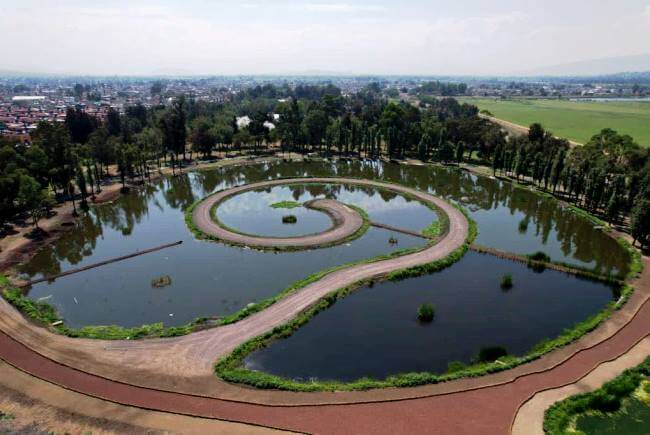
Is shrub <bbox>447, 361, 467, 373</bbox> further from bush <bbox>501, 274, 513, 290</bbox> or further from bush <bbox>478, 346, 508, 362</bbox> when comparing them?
bush <bbox>501, 274, 513, 290</bbox>

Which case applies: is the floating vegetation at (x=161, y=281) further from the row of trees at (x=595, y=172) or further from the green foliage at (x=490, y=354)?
the row of trees at (x=595, y=172)

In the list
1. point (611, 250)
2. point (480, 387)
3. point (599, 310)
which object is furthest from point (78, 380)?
point (611, 250)

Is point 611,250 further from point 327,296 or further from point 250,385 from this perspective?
point 250,385

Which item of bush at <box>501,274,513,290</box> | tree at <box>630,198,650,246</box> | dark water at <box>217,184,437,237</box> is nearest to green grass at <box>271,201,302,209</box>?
dark water at <box>217,184,437,237</box>

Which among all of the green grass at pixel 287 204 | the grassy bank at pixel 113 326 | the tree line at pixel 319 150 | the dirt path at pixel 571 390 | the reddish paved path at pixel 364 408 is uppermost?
the tree line at pixel 319 150

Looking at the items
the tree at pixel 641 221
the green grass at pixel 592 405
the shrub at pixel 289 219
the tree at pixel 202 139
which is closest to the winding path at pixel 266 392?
the green grass at pixel 592 405

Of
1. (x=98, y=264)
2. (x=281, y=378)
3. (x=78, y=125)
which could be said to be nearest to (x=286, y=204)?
(x=98, y=264)
